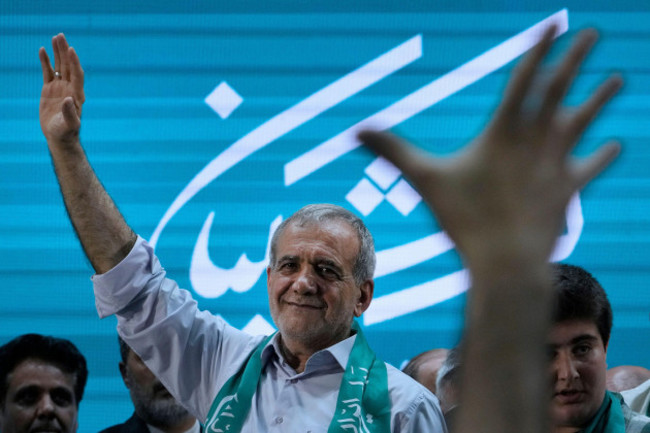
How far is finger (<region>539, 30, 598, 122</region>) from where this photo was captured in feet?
1.94

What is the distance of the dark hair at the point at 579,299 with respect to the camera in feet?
5.93

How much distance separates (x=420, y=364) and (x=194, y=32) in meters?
1.72

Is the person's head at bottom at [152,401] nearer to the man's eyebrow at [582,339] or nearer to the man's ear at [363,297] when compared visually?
the man's ear at [363,297]

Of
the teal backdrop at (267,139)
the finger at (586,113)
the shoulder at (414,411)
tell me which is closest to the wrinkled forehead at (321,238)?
the shoulder at (414,411)

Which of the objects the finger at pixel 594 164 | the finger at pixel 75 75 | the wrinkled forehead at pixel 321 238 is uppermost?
the finger at pixel 75 75

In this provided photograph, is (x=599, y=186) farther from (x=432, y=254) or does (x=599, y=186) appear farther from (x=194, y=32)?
(x=194, y=32)

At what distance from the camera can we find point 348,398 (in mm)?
2004

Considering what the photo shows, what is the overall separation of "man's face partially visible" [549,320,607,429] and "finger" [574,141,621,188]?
117cm

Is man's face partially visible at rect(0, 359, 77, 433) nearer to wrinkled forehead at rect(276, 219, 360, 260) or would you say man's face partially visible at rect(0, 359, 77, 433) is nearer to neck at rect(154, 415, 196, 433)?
neck at rect(154, 415, 196, 433)

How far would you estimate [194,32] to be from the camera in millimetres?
3789

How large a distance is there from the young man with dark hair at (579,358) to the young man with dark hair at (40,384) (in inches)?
67.2

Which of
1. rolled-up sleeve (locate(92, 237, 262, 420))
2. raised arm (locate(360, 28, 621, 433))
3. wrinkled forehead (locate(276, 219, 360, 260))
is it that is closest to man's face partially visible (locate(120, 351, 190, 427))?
rolled-up sleeve (locate(92, 237, 262, 420))

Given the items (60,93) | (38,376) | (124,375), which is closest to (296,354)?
(60,93)

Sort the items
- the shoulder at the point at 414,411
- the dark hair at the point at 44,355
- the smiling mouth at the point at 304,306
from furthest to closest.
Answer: the dark hair at the point at 44,355
the smiling mouth at the point at 304,306
the shoulder at the point at 414,411
